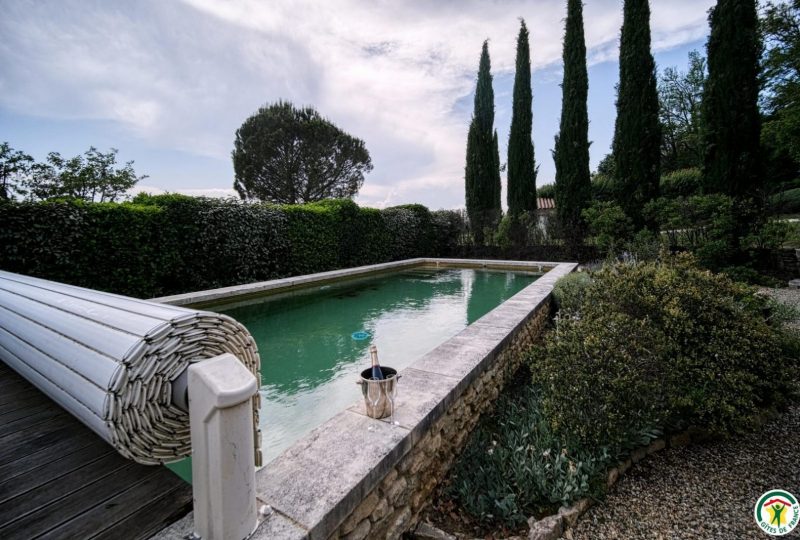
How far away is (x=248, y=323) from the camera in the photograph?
18.1 ft

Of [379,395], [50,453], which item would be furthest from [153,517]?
[379,395]

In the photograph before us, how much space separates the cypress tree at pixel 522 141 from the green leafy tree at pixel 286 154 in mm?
13849

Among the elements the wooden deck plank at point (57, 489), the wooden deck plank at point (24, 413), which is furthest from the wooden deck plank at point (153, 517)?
the wooden deck plank at point (24, 413)

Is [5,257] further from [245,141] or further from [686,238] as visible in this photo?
[245,141]

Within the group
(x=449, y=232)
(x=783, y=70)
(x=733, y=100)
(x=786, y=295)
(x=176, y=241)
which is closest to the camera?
(x=786, y=295)

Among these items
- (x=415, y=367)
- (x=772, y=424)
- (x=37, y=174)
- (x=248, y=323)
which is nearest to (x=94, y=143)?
(x=37, y=174)

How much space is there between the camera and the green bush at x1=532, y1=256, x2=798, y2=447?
7.54 ft

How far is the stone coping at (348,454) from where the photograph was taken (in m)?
1.20

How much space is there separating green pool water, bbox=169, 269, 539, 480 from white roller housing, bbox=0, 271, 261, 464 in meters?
1.32

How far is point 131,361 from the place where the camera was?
114 cm

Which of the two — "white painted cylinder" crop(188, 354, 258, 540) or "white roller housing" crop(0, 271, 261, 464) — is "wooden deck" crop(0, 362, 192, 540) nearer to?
"white roller housing" crop(0, 271, 261, 464)

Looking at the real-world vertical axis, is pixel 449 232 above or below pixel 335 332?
above

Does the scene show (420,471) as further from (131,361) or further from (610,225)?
(610,225)
